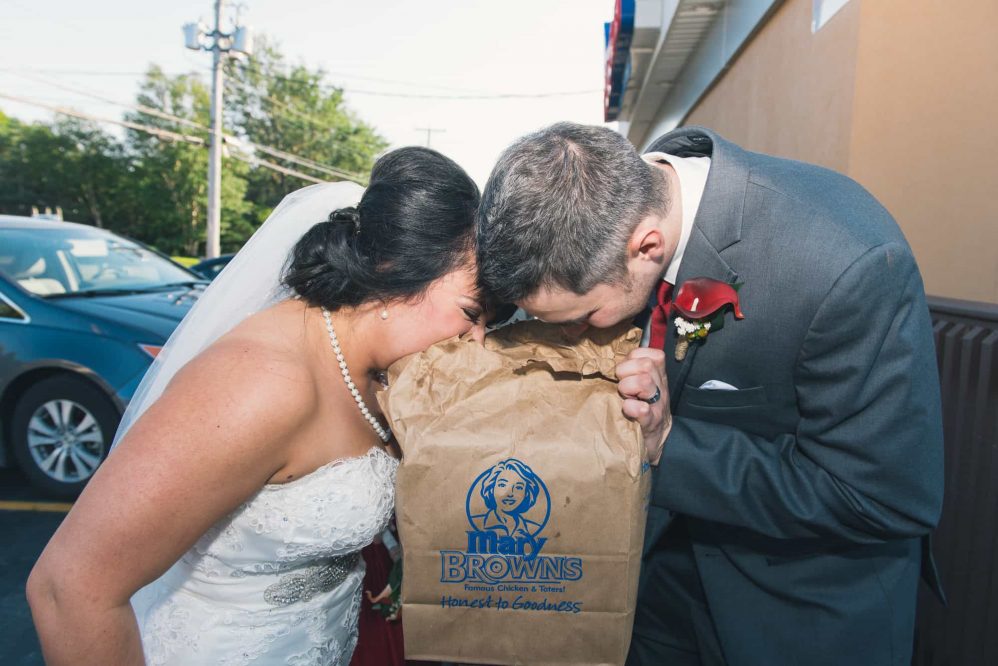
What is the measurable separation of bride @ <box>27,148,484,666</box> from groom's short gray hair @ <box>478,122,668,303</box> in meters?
0.30

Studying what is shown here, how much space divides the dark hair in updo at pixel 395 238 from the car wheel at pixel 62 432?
12.0ft

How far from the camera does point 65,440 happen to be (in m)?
4.73

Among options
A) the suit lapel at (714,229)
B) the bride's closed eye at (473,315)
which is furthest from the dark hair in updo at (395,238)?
the suit lapel at (714,229)

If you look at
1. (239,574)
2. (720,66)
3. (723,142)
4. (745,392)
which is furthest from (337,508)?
(720,66)

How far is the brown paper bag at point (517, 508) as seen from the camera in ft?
4.41

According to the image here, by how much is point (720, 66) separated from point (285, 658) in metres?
7.08

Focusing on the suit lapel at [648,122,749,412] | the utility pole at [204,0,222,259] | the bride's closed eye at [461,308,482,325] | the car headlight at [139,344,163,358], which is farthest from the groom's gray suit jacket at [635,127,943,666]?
the utility pole at [204,0,222,259]

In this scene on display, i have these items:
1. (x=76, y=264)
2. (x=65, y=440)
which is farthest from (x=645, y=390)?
(x=76, y=264)

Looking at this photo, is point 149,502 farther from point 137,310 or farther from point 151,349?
point 137,310

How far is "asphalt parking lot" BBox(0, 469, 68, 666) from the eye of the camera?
122 inches

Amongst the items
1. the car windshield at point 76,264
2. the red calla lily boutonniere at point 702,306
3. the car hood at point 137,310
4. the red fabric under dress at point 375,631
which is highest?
the red calla lily boutonniere at point 702,306

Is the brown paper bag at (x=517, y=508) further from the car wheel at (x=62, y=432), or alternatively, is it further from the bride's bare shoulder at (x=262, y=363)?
the car wheel at (x=62, y=432)

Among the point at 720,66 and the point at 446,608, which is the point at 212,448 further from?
the point at 720,66

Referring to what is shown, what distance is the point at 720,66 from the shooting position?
23.2 ft
